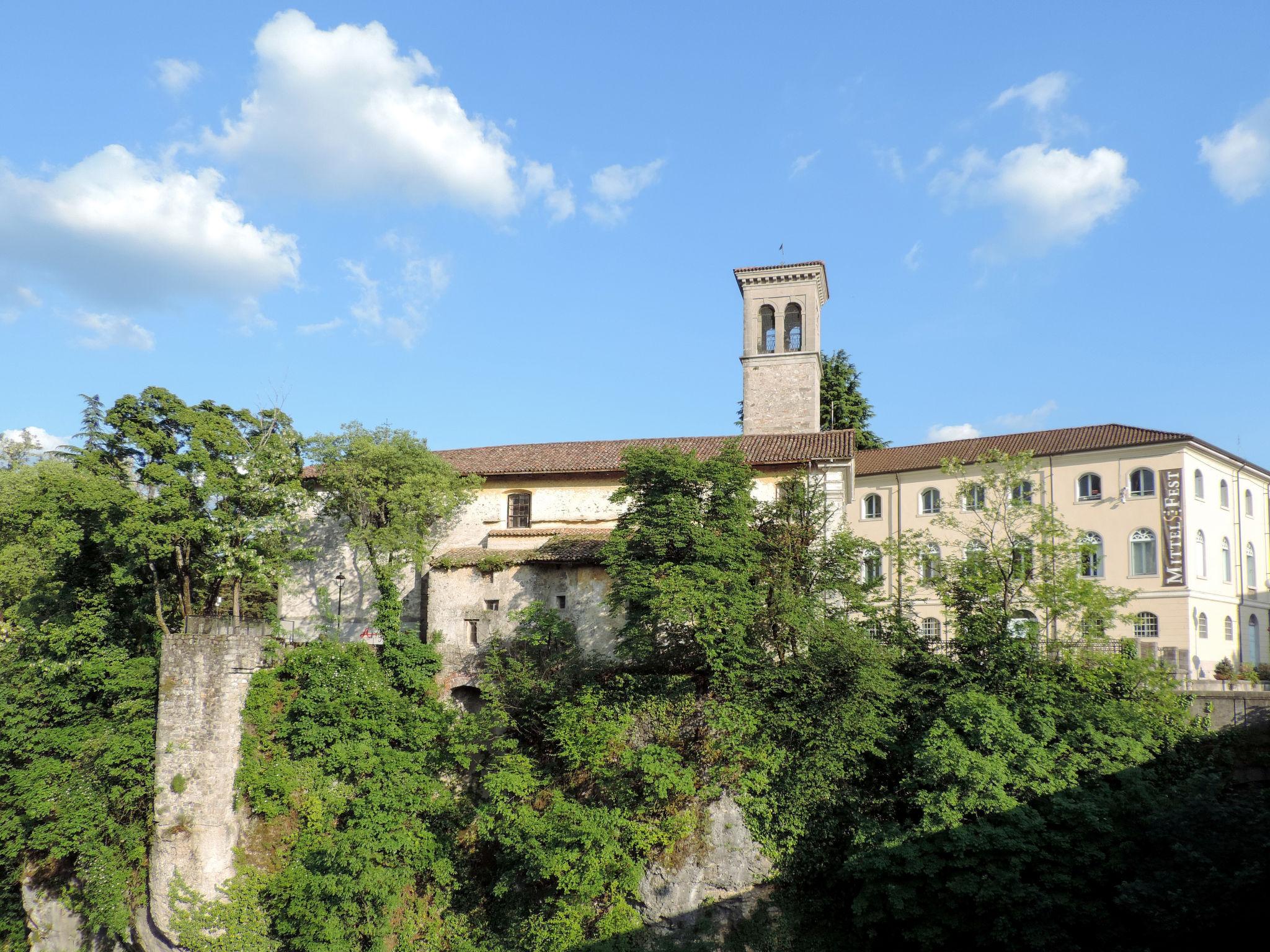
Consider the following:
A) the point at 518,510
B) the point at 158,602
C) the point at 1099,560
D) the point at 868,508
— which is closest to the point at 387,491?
the point at 518,510

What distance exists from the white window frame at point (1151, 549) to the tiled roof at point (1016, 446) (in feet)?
11.5

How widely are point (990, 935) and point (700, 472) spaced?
12237 mm

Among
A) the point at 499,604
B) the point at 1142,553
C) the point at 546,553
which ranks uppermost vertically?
the point at 1142,553

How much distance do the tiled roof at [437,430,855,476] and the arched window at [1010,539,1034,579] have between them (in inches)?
275

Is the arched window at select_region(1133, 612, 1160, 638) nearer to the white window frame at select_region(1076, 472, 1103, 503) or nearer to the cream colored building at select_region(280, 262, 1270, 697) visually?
the cream colored building at select_region(280, 262, 1270, 697)

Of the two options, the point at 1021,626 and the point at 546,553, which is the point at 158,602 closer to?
the point at 546,553

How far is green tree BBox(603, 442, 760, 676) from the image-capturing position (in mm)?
22109

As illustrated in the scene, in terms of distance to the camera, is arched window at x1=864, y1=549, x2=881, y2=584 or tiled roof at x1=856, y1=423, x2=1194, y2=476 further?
tiled roof at x1=856, y1=423, x2=1194, y2=476

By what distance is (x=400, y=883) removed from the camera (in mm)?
22562

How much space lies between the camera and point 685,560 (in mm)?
22828

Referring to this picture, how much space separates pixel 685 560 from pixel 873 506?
929 inches

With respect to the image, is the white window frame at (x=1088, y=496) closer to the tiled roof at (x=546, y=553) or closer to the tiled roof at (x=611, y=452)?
the tiled roof at (x=611, y=452)

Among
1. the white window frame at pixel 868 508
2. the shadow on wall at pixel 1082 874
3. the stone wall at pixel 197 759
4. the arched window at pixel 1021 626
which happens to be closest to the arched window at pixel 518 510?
the stone wall at pixel 197 759

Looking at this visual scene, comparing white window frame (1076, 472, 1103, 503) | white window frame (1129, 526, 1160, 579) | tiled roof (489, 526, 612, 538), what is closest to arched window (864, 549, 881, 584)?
tiled roof (489, 526, 612, 538)
